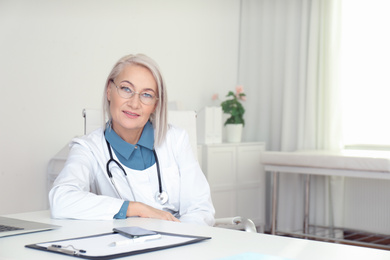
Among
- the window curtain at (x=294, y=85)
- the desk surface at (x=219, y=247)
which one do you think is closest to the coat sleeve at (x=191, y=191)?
the desk surface at (x=219, y=247)

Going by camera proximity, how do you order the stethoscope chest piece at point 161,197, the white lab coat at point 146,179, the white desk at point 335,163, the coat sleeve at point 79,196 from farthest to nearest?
1. the white desk at point 335,163
2. the stethoscope chest piece at point 161,197
3. the white lab coat at point 146,179
4. the coat sleeve at point 79,196

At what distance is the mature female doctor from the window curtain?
102 inches

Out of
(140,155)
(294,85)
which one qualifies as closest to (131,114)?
(140,155)

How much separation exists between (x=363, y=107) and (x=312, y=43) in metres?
0.62

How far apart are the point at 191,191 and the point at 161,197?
0.13 m

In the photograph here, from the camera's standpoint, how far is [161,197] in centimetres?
200

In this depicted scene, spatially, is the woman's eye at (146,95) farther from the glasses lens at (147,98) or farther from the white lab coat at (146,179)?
the white lab coat at (146,179)

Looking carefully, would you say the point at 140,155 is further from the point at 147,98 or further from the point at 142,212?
the point at 142,212

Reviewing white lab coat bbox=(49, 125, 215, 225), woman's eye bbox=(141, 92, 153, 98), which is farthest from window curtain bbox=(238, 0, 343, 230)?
woman's eye bbox=(141, 92, 153, 98)

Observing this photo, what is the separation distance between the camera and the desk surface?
116 centimetres

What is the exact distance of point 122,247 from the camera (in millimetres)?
1229

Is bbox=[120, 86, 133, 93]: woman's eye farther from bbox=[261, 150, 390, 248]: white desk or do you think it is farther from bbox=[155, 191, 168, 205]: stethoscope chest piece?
bbox=[261, 150, 390, 248]: white desk

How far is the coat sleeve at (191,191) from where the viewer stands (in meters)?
2.03

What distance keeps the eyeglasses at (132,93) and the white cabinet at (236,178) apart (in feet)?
7.30
